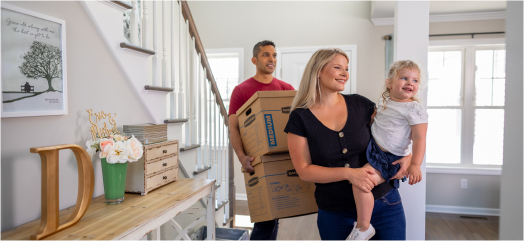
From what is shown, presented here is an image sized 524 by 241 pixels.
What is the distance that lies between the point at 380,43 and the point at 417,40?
2.04 m

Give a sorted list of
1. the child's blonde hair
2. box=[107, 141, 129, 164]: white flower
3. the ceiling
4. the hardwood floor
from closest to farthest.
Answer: box=[107, 141, 129, 164]: white flower → the child's blonde hair → the hardwood floor → the ceiling

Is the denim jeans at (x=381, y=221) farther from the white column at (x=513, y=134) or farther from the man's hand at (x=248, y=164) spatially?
the man's hand at (x=248, y=164)

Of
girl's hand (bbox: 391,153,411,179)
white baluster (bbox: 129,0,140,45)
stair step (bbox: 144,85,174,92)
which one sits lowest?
girl's hand (bbox: 391,153,411,179)

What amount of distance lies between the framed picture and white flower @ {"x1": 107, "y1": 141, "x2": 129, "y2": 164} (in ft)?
0.83

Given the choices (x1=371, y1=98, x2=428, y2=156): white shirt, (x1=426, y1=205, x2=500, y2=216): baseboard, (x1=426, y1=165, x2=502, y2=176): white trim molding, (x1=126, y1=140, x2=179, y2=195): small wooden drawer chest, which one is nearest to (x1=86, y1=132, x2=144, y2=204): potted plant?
(x1=126, y1=140, x2=179, y2=195): small wooden drawer chest

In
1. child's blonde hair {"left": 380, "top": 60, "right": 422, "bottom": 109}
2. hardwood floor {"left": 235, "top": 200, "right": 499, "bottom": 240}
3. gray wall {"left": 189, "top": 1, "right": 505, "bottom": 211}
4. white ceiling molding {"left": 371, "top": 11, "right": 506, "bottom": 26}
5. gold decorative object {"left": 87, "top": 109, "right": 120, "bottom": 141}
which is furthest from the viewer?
gray wall {"left": 189, "top": 1, "right": 505, "bottom": 211}

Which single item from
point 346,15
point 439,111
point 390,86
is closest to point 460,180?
point 439,111

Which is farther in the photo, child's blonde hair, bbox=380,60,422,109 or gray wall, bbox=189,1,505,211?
gray wall, bbox=189,1,505,211

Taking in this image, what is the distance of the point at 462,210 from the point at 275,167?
339cm

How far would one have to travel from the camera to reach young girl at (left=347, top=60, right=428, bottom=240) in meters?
1.25

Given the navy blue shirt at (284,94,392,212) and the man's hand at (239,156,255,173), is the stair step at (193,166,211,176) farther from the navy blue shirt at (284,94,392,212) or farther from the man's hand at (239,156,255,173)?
the navy blue shirt at (284,94,392,212)

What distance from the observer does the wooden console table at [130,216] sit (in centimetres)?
97

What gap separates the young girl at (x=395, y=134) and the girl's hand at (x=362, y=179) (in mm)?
27

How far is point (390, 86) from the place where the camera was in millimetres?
1537
